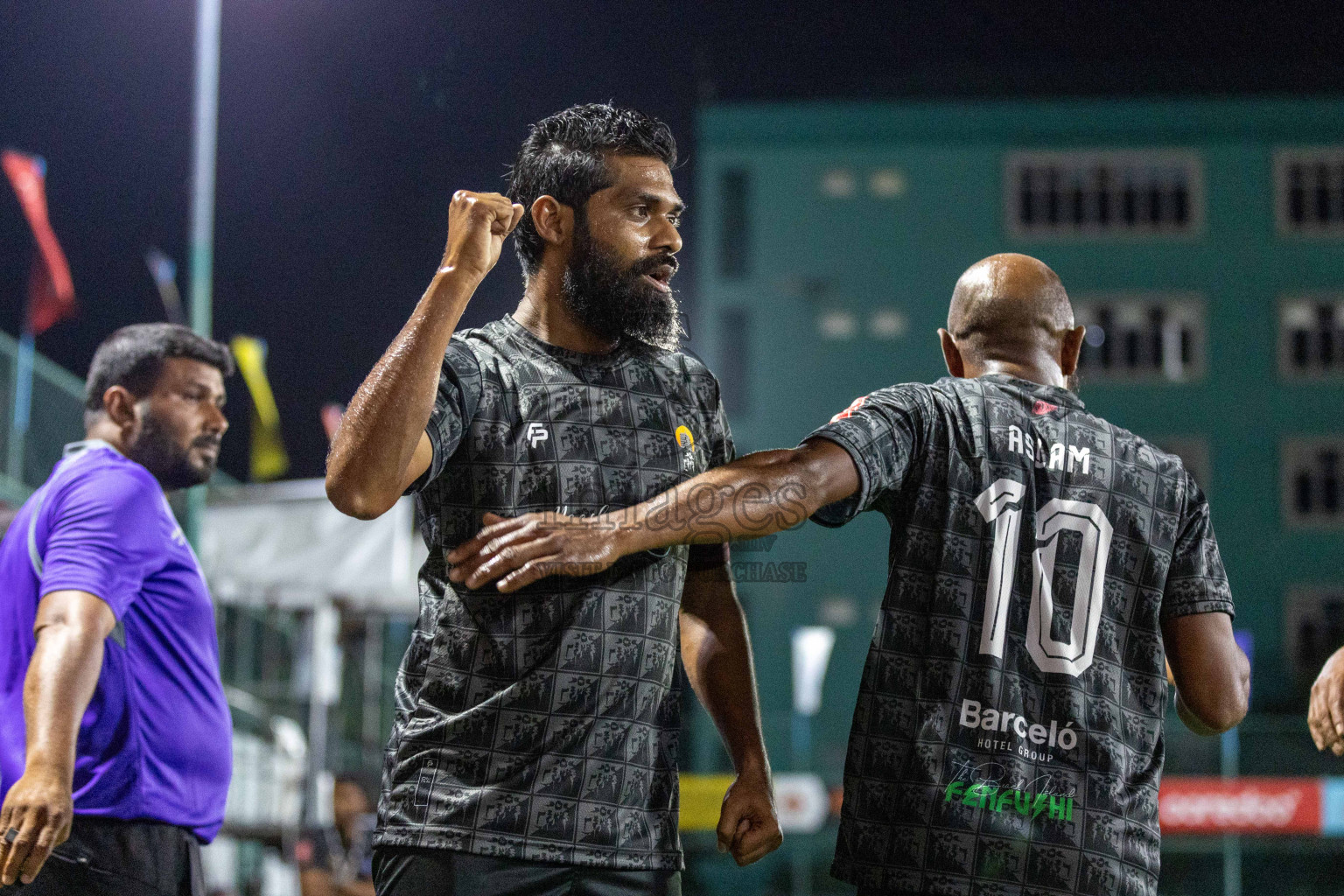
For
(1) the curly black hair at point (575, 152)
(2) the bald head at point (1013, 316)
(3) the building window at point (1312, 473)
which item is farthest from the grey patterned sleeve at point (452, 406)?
(3) the building window at point (1312, 473)

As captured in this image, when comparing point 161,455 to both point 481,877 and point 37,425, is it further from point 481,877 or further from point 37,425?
point 37,425

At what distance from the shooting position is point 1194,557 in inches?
105

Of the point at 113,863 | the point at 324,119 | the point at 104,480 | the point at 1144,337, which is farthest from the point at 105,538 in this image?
the point at 1144,337

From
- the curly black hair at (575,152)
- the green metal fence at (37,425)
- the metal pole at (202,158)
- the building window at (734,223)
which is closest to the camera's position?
the curly black hair at (575,152)

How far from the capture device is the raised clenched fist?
7.65 ft

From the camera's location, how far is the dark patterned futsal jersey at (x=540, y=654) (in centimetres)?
232

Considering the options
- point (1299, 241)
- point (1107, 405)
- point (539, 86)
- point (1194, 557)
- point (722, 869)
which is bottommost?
point (722, 869)

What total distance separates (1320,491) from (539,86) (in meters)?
26.2

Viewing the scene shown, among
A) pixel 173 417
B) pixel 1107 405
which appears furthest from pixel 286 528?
pixel 1107 405

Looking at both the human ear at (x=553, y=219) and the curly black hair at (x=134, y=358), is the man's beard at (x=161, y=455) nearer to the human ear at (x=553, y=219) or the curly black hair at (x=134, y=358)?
the curly black hair at (x=134, y=358)

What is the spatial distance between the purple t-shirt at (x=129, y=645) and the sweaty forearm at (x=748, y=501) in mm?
1468

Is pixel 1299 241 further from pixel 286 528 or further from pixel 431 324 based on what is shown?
pixel 431 324

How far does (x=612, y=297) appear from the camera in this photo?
261cm

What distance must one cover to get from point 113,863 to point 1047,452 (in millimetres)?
2320
